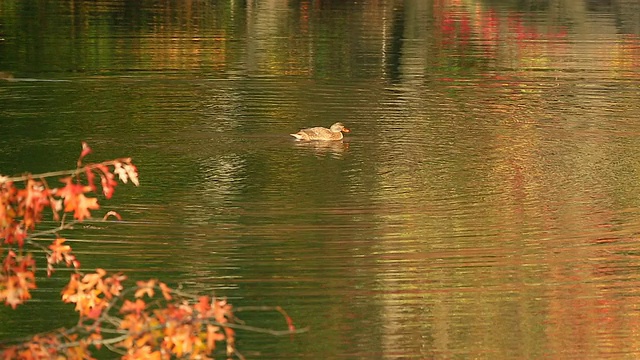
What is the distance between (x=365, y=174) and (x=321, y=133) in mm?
1999

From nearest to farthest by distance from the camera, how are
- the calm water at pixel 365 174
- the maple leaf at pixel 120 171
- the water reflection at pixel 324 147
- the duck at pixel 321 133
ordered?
the maple leaf at pixel 120 171 → the calm water at pixel 365 174 → the water reflection at pixel 324 147 → the duck at pixel 321 133

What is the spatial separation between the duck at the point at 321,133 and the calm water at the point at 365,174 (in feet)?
0.55

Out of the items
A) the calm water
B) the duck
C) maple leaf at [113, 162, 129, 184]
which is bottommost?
the calm water

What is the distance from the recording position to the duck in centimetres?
2134

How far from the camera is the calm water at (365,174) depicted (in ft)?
44.2

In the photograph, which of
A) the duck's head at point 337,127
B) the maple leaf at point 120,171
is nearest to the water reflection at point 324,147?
the duck's head at point 337,127

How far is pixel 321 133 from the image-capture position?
21.3 meters

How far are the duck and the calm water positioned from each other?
17cm

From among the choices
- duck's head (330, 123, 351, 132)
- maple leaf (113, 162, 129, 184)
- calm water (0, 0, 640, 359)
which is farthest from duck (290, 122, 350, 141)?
maple leaf (113, 162, 129, 184)

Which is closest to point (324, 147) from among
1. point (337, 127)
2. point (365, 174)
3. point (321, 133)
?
point (321, 133)

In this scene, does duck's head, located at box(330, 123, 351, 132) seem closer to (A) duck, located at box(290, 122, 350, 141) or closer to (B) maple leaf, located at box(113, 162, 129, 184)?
(A) duck, located at box(290, 122, 350, 141)

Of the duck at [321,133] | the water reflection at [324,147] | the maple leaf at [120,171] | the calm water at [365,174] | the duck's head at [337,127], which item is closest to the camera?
the maple leaf at [120,171]

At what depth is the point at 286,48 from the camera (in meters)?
33.5

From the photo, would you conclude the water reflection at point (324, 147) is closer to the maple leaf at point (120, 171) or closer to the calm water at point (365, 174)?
the calm water at point (365, 174)
